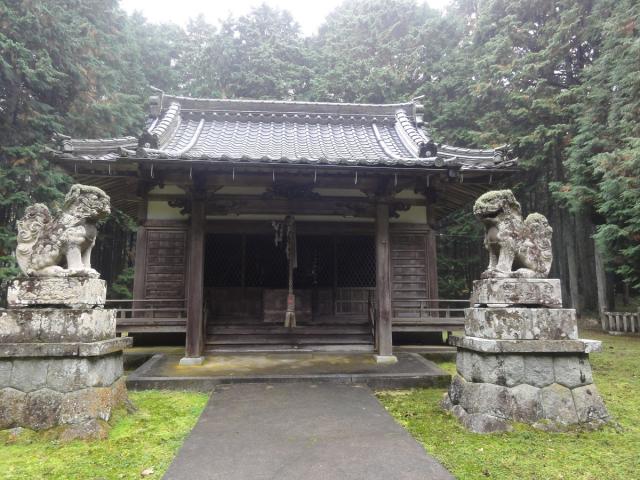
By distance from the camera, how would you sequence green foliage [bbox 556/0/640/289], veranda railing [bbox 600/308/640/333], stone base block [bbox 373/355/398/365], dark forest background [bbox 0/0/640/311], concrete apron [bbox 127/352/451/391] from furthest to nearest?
veranda railing [bbox 600/308/640/333] → dark forest background [bbox 0/0/640/311] → green foliage [bbox 556/0/640/289] → stone base block [bbox 373/355/398/365] → concrete apron [bbox 127/352/451/391]

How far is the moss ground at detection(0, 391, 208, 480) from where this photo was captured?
310 cm

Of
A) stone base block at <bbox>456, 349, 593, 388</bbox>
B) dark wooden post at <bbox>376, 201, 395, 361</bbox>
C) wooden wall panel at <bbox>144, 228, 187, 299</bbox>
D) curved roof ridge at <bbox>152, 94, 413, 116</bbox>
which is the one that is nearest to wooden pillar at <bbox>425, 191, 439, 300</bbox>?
dark wooden post at <bbox>376, 201, 395, 361</bbox>

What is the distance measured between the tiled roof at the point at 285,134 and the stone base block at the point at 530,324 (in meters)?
2.92

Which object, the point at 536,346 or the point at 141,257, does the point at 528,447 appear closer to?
the point at 536,346

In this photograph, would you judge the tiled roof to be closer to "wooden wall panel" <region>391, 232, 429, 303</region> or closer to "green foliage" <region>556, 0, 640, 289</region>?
"wooden wall panel" <region>391, 232, 429, 303</region>

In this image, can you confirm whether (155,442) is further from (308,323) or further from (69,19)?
(69,19)

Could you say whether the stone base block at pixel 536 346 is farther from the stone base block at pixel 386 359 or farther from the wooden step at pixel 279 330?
the wooden step at pixel 279 330

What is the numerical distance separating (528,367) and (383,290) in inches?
124

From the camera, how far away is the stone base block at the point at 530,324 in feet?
13.6

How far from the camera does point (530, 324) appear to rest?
4.16m

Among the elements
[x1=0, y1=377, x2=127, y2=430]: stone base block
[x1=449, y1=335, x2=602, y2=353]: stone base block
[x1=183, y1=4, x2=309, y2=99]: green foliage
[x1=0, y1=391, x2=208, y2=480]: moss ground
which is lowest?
[x1=0, y1=391, x2=208, y2=480]: moss ground

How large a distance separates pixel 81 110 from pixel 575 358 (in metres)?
15.1

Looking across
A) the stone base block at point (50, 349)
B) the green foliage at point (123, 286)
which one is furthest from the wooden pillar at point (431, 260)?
the green foliage at point (123, 286)

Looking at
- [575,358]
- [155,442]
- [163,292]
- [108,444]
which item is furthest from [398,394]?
[163,292]
